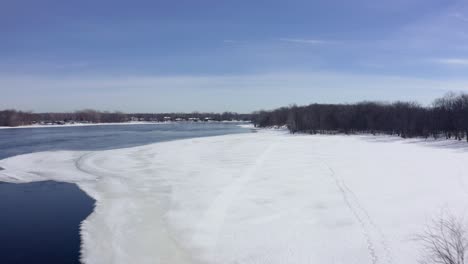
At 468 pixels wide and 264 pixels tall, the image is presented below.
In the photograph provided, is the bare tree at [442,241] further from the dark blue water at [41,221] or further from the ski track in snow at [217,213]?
the dark blue water at [41,221]

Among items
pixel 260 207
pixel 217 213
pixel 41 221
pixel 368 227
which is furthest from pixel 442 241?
pixel 41 221

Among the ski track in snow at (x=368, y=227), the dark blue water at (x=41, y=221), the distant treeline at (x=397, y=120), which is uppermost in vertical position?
the distant treeline at (x=397, y=120)

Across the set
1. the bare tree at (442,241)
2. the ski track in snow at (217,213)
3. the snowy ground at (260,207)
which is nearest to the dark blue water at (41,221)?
the snowy ground at (260,207)

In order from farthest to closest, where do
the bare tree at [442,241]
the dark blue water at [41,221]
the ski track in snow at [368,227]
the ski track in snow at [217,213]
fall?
the ski track in snow at [217,213] → the dark blue water at [41,221] → the ski track in snow at [368,227] → the bare tree at [442,241]

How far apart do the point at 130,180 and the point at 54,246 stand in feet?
26.9

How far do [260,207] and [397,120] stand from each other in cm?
4902

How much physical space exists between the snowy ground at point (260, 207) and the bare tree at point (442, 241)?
273mm

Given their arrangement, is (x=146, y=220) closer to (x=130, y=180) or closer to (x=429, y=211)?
(x=130, y=180)

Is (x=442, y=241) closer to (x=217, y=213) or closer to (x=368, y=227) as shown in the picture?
(x=368, y=227)

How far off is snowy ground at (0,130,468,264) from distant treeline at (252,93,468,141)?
85.2 feet

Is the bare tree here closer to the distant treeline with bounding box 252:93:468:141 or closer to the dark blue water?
the dark blue water

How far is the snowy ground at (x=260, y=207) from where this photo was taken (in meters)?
8.24

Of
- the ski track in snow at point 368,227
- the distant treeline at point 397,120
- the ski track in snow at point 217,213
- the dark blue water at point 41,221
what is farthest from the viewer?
the distant treeline at point 397,120

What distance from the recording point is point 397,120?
177ft
